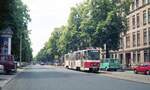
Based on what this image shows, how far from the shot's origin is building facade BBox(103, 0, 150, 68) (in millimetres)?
72438

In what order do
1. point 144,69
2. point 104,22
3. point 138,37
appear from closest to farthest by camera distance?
1. point 144,69
2. point 104,22
3. point 138,37

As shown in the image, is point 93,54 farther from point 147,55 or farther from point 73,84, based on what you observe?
point 73,84

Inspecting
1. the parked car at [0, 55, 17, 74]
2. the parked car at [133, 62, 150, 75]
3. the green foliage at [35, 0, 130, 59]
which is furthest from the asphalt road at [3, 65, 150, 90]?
the green foliage at [35, 0, 130, 59]

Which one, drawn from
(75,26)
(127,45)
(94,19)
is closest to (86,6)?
(94,19)

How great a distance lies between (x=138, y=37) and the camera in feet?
253

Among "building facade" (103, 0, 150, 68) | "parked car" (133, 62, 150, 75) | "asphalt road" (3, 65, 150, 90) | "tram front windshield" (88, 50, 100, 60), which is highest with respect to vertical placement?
"building facade" (103, 0, 150, 68)

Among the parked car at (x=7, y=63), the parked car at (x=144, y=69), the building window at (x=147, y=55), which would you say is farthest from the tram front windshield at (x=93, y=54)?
the building window at (x=147, y=55)

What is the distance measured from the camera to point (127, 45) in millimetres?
84375

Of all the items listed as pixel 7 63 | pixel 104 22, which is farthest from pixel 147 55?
pixel 7 63

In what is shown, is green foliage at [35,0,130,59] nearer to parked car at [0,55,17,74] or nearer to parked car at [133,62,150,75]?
parked car at [133,62,150,75]

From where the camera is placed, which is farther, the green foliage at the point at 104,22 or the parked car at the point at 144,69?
the green foliage at the point at 104,22

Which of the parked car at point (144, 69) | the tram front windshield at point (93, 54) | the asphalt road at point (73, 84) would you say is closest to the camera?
the asphalt road at point (73, 84)

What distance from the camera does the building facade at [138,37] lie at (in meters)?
72.4

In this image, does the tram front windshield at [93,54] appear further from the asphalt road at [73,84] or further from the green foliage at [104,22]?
the asphalt road at [73,84]
